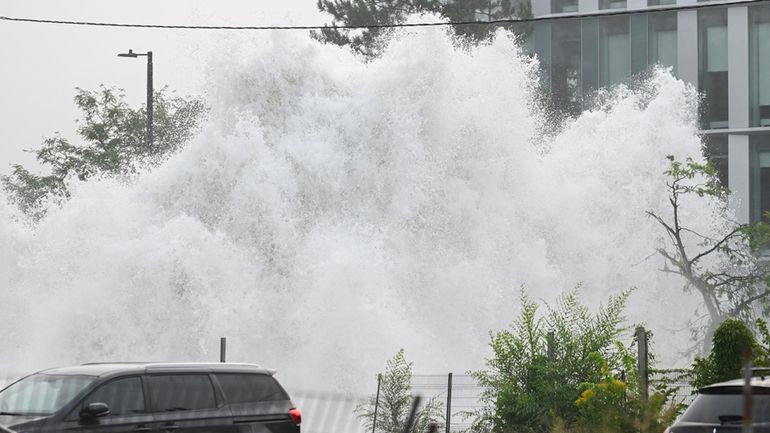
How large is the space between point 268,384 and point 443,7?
41772mm

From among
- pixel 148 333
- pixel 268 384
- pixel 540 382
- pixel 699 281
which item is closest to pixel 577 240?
pixel 699 281

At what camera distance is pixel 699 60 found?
1890 inches

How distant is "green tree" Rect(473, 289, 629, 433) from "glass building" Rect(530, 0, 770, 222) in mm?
32106

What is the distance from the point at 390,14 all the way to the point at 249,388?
138 feet

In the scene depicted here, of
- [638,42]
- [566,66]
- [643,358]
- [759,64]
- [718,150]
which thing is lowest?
[643,358]

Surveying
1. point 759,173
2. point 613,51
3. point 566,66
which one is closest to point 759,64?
point 759,173

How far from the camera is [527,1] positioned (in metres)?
51.7

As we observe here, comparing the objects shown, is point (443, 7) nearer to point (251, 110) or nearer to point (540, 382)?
point (251, 110)

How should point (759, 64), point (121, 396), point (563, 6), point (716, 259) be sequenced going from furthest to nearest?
point (563, 6), point (759, 64), point (716, 259), point (121, 396)

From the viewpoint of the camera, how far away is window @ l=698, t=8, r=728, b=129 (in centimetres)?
4712

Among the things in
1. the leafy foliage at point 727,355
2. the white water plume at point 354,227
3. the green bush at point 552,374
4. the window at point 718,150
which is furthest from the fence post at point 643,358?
the window at point 718,150

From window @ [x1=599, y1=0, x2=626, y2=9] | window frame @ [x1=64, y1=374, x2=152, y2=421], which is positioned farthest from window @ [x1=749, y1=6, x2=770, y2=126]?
window frame @ [x1=64, y1=374, x2=152, y2=421]

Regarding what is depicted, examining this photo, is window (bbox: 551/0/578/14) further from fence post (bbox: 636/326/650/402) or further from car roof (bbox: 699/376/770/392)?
car roof (bbox: 699/376/770/392)

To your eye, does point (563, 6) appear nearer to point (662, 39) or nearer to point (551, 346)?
point (662, 39)
